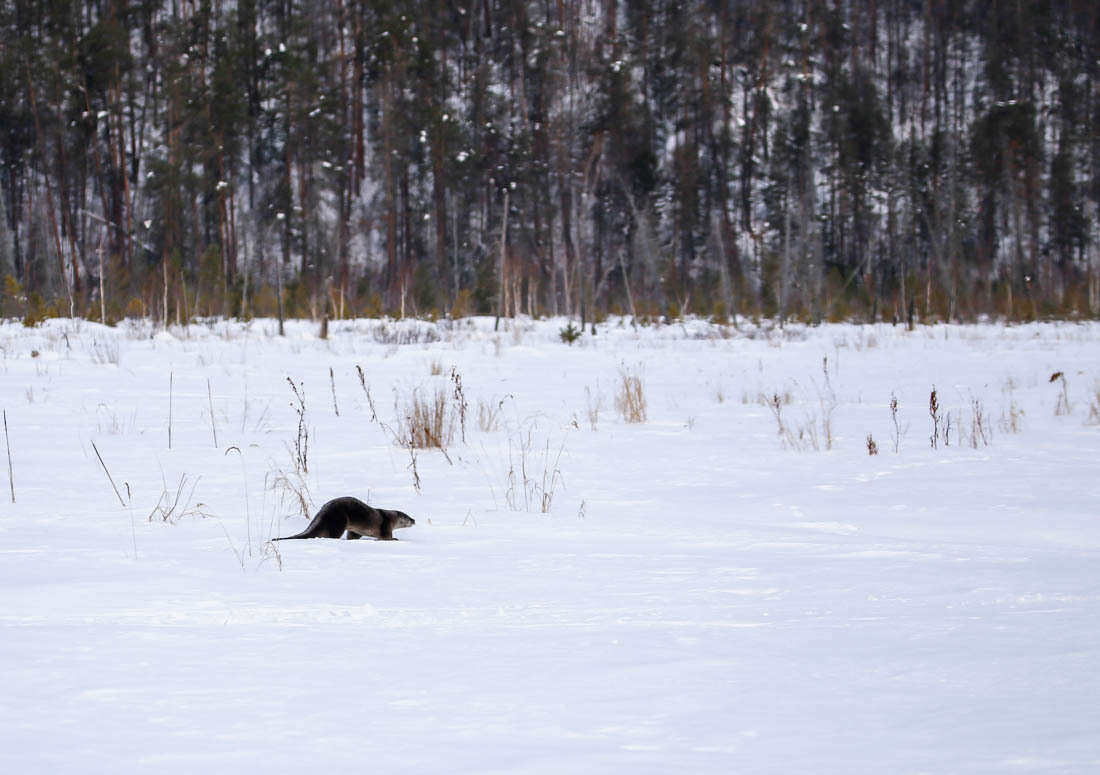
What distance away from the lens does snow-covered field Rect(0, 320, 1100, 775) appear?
1179 mm

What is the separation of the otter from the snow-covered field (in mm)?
74

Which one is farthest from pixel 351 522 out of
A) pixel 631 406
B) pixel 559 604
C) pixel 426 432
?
pixel 631 406

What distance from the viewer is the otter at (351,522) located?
2.75 metres

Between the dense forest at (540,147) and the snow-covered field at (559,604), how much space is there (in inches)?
658

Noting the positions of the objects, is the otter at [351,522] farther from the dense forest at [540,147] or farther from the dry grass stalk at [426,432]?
the dense forest at [540,147]

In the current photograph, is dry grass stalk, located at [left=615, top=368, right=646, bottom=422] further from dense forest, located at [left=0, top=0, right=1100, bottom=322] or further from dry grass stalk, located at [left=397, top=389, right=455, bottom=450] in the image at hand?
dense forest, located at [left=0, top=0, right=1100, bottom=322]

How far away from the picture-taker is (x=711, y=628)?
175cm

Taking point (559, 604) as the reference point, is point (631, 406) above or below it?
above

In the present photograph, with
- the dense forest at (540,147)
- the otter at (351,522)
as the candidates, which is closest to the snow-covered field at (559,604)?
the otter at (351,522)

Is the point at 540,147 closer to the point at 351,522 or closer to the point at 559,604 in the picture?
the point at 351,522

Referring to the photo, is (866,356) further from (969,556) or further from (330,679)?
(330,679)

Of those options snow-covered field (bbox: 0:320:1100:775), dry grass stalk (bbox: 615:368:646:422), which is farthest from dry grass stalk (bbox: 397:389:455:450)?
dry grass stalk (bbox: 615:368:646:422)

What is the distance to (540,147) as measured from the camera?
95.0 feet

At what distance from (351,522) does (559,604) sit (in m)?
1.04
